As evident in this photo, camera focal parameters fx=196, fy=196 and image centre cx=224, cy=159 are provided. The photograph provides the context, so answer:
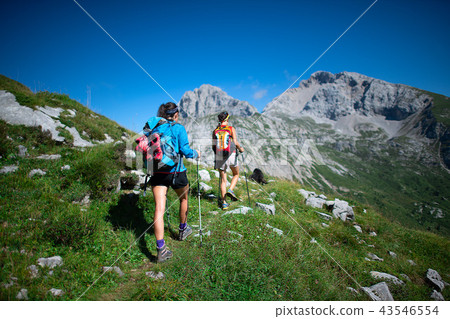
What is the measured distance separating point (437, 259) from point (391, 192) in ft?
791

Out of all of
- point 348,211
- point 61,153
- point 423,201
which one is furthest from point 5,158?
point 423,201

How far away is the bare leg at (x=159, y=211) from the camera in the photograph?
429 centimetres

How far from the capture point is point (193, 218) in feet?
21.5

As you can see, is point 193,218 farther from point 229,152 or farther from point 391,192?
point 391,192

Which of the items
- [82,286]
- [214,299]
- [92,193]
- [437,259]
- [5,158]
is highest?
[5,158]

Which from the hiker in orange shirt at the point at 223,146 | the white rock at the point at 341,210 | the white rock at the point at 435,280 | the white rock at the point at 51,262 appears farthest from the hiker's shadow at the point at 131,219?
the white rock at the point at 341,210

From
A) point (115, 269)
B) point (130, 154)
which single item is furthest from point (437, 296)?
point (130, 154)

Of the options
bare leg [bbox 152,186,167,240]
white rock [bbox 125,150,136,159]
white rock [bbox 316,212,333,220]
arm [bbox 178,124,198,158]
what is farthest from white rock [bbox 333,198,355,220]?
white rock [bbox 125,150,136,159]

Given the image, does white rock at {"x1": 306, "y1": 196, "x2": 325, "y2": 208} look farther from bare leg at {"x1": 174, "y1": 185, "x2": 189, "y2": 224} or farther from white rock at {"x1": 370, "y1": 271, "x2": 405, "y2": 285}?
bare leg at {"x1": 174, "y1": 185, "x2": 189, "y2": 224}

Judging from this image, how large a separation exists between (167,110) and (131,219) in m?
3.41

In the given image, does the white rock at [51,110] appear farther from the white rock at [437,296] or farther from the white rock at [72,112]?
the white rock at [437,296]

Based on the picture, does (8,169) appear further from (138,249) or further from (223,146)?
(223,146)

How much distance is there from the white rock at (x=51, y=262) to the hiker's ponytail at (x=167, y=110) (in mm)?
3473

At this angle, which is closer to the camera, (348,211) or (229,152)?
(229,152)
